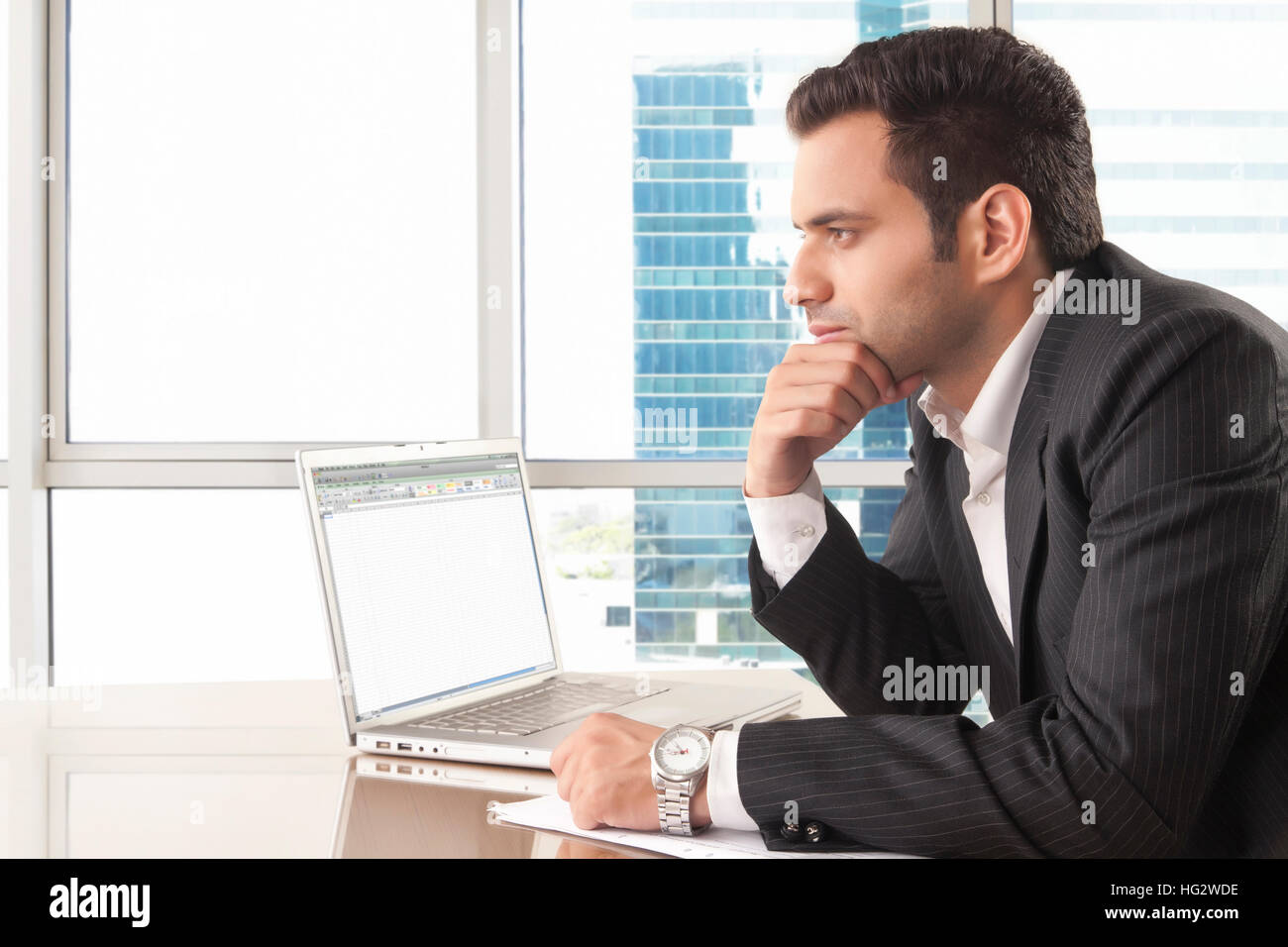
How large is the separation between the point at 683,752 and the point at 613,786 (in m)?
0.06

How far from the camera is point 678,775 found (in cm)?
88

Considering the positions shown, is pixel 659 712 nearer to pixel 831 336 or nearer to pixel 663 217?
pixel 831 336

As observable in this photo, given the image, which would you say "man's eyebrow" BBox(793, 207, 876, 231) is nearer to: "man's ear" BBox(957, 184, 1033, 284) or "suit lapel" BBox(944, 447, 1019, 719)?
"man's ear" BBox(957, 184, 1033, 284)

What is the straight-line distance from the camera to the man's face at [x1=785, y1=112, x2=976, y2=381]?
1.15m

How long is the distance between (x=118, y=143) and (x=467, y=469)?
2284 mm

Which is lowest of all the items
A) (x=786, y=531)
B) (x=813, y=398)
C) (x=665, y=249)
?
(x=786, y=531)

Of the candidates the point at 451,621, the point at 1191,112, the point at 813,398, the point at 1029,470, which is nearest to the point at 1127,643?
the point at 1029,470

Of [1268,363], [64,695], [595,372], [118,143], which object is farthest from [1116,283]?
[118,143]

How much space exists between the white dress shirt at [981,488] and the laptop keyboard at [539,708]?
0.88 ft

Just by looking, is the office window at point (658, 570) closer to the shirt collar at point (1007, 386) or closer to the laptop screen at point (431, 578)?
the laptop screen at point (431, 578)

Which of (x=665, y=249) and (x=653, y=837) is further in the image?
(x=665, y=249)

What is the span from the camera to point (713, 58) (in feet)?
A: 10.3

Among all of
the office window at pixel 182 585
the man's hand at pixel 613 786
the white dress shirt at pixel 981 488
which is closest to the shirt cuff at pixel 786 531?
the white dress shirt at pixel 981 488

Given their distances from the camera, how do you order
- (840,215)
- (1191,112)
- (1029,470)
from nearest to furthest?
(1029,470) → (840,215) → (1191,112)
